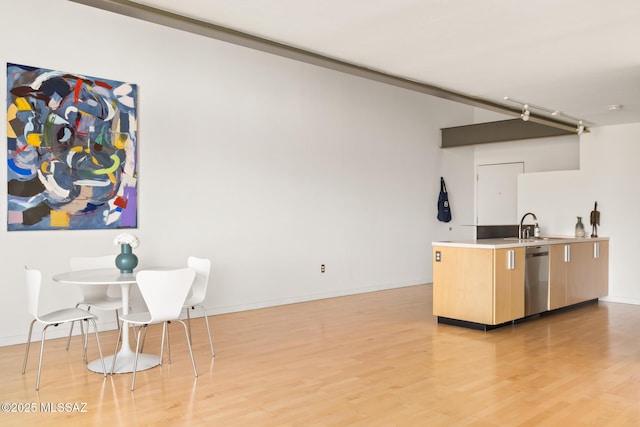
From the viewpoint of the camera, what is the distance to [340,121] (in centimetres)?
809

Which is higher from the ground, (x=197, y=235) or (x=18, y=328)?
(x=197, y=235)

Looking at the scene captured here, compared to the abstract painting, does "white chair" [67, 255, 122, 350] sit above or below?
below

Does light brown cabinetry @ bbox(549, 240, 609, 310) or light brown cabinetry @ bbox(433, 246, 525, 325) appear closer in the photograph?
light brown cabinetry @ bbox(433, 246, 525, 325)

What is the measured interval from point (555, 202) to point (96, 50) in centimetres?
649

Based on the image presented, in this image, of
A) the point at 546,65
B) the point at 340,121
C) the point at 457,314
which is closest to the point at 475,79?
the point at 546,65

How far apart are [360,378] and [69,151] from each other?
363 cm

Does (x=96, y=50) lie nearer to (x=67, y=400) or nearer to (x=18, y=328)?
(x=18, y=328)

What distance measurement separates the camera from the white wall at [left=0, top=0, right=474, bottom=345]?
17.9ft

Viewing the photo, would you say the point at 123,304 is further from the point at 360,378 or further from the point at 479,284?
the point at 479,284

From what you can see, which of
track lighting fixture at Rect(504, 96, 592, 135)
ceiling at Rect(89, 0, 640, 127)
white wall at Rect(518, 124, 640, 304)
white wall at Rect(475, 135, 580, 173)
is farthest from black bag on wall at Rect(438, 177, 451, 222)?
ceiling at Rect(89, 0, 640, 127)

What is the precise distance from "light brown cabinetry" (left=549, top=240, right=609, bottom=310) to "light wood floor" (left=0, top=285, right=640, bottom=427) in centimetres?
66

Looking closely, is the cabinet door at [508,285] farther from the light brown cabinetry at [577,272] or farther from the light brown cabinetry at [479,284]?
the light brown cabinetry at [577,272]

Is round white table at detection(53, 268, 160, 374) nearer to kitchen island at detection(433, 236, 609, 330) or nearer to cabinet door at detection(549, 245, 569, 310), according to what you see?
kitchen island at detection(433, 236, 609, 330)

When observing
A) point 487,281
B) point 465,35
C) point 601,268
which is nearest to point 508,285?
point 487,281
